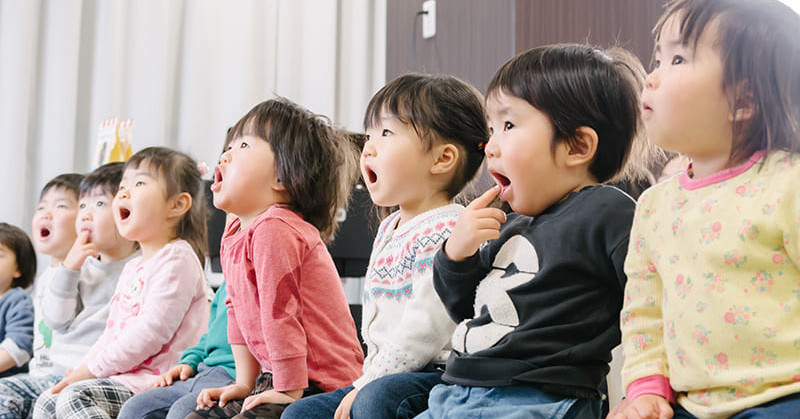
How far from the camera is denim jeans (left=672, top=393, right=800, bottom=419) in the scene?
0.78m

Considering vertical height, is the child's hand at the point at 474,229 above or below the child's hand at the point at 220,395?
above

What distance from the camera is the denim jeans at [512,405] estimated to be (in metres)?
0.98

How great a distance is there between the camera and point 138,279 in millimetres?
1969

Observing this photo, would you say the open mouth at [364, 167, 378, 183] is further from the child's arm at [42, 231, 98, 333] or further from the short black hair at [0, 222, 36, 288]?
the short black hair at [0, 222, 36, 288]

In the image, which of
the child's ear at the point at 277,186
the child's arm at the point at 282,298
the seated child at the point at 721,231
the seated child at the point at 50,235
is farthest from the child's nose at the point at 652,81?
the seated child at the point at 50,235

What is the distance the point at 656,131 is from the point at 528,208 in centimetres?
23

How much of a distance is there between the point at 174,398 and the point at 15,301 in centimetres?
121

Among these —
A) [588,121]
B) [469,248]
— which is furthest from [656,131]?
[469,248]

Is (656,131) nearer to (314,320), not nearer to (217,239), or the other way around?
(314,320)

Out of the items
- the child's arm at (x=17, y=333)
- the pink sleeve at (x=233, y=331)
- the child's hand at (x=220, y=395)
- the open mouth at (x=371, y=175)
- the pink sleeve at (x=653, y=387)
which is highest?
the open mouth at (x=371, y=175)

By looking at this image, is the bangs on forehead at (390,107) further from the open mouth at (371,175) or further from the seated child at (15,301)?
the seated child at (15,301)

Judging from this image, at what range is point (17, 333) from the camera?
248cm

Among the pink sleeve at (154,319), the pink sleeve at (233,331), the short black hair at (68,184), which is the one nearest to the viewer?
the pink sleeve at (233,331)

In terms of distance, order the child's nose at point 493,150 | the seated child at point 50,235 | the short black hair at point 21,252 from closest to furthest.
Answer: the child's nose at point 493,150, the seated child at point 50,235, the short black hair at point 21,252
